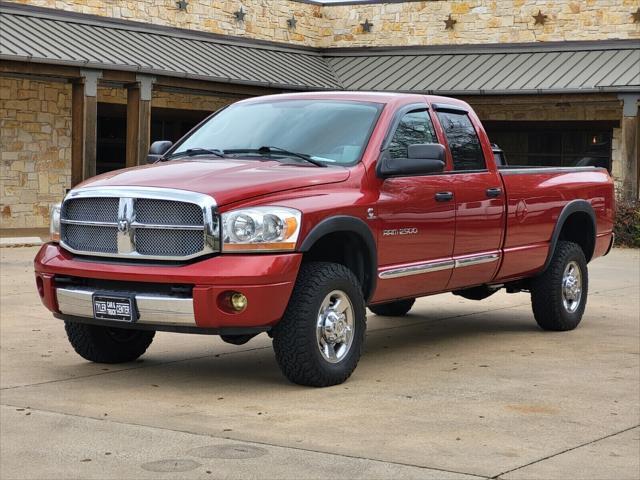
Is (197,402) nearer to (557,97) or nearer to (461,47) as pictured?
(557,97)

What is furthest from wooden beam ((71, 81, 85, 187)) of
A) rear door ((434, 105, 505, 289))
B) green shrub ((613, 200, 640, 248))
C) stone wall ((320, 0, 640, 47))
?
rear door ((434, 105, 505, 289))

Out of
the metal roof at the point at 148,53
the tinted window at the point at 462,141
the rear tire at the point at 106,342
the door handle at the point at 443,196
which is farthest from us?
the metal roof at the point at 148,53

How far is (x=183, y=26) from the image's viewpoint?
26.9 metres

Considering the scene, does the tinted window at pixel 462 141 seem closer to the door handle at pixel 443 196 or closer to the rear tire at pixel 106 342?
the door handle at pixel 443 196

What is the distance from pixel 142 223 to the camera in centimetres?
761

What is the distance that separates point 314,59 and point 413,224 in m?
22.0

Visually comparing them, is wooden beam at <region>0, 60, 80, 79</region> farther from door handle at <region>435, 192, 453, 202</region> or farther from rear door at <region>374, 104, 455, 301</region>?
door handle at <region>435, 192, 453, 202</region>

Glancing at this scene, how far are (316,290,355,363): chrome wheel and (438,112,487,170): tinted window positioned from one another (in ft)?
6.24

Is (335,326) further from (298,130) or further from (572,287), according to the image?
(572,287)

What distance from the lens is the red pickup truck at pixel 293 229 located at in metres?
7.43

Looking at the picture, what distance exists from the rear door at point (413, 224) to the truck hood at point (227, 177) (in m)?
0.54

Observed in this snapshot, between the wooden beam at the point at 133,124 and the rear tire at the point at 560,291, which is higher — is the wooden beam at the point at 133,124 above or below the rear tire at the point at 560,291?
above

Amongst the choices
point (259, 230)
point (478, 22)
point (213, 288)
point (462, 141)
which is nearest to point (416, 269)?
point (462, 141)

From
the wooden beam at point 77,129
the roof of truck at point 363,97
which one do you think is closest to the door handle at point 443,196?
the roof of truck at point 363,97
